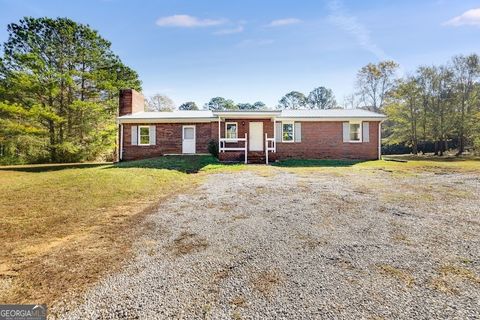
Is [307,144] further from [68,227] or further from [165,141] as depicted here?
[68,227]

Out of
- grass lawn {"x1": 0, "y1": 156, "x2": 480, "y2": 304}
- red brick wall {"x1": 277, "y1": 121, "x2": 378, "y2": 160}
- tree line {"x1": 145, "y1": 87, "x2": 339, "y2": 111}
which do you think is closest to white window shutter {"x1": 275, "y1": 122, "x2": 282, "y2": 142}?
red brick wall {"x1": 277, "y1": 121, "x2": 378, "y2": 160}

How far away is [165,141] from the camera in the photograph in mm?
18500

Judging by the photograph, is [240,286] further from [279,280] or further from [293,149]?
[293,149]

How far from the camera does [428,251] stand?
364cm

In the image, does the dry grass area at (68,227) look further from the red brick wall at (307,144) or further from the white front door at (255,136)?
the red brick wall at (307,144)

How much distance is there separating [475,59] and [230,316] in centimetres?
3476

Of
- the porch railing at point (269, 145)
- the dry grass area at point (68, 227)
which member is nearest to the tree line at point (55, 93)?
the dry grass area at point (68, 227)

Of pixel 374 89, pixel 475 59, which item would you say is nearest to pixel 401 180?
pixel 475 59

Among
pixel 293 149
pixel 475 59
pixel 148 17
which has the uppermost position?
pixel 475 59

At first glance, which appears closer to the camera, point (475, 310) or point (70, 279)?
point (475, 310)

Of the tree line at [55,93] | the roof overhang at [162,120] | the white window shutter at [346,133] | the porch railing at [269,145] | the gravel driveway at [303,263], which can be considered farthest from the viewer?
the tree line at [55,93]

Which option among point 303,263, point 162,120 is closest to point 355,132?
point 162,120

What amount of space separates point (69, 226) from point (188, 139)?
1354 centimetres

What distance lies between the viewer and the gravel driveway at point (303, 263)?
2483 millimetres
